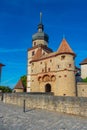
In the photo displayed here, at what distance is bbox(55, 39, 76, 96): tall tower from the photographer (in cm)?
4081

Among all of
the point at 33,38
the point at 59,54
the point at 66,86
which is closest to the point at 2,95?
the point at 66,86

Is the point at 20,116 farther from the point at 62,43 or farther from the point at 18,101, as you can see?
the point at 62,43

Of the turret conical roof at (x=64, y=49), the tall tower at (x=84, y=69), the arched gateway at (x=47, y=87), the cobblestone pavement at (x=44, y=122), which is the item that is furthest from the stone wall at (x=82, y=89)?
the cobblestone pavement at (x=44, y=122)

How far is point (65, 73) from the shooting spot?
41.8m

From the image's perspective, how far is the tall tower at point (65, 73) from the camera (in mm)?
40812


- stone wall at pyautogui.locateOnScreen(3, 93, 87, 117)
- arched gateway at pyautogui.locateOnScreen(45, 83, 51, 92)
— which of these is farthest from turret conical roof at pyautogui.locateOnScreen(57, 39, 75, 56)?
stone wall at pyautogui.locateOnScreen(3, 93, 87, 117)

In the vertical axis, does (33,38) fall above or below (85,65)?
above

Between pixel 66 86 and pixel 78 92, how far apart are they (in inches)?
147

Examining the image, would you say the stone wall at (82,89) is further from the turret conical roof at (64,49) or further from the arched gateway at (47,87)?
the arched gateway at (47,87)

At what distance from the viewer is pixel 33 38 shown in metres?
65.9

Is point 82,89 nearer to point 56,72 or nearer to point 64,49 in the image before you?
point 56,72

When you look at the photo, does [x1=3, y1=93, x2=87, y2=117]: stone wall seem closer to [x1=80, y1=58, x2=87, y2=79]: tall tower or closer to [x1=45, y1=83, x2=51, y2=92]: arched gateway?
[x1=45, y1=83, x2=51, y2=92]: arched gateway

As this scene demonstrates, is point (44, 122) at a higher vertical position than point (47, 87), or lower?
lower

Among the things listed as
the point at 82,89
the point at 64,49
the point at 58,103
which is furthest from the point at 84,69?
the point at 58,103
